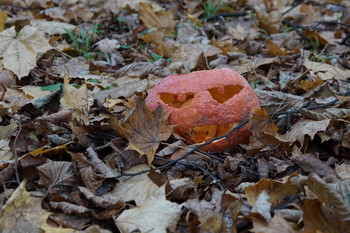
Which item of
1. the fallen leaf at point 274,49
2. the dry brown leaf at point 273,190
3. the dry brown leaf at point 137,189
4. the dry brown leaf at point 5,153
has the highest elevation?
the dry brown leaf at point 5,153

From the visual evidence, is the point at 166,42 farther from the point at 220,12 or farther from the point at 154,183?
the point at 154,183

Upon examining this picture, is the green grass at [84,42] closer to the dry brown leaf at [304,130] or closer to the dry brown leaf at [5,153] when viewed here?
the dry brown leaf at [5,153]

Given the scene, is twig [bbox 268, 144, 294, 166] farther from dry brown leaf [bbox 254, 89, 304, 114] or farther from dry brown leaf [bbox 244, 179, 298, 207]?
dry brown leaf [bbox 254, 89, 304, 114]

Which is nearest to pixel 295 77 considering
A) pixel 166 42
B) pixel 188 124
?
pixel 166 42

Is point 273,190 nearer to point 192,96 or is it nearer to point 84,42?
point 192,96

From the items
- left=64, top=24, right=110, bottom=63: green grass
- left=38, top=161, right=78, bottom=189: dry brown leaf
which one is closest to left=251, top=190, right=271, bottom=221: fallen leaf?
left=38, top=161, right=78, bottom=189: dry brown leaf

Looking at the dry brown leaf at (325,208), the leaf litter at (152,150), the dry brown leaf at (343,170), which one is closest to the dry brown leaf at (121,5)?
the leaf litter at (152,150)
